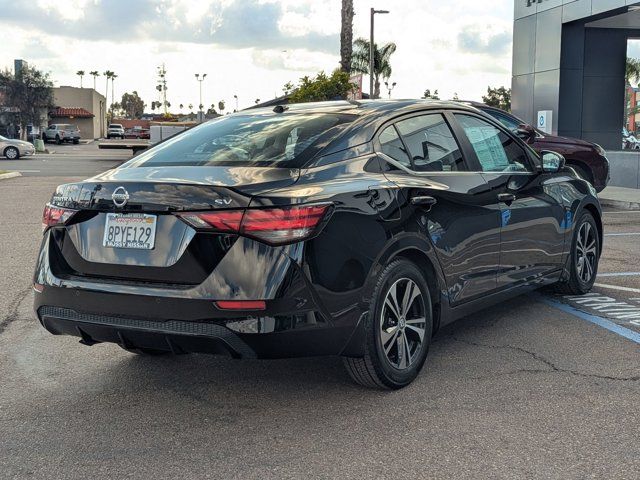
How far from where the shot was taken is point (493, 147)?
5.55 meters

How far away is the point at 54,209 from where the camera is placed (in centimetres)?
418

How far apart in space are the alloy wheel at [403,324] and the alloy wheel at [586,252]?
257 cm

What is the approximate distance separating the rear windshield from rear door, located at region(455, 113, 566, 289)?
4.02ft

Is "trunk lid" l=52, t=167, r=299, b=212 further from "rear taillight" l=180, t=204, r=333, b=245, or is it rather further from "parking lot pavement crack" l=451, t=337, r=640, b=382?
"parking lot pavement crack" l=451, t=337, r=640, b=382

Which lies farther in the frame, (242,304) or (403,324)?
(403,324)

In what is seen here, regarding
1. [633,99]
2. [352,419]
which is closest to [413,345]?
[352,419]

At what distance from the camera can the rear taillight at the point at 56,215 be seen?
405cm

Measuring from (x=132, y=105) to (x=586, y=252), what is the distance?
175088 mm

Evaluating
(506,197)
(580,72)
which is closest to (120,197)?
(506,197)

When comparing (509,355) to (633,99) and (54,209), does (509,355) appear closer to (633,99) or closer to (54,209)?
(54,209)

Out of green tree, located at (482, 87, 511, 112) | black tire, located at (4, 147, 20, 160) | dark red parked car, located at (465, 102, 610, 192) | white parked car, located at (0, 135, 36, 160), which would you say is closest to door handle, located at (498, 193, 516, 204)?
dark red parked car, located at (465, 102, 610, 192)

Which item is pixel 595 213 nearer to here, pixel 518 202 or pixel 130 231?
pixel 518 202

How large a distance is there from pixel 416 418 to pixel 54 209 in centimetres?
222

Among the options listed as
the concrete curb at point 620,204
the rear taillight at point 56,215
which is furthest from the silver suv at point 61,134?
→ the rear taillight at point 56,215
